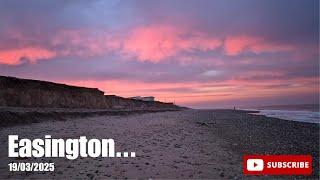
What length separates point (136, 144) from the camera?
13148mm

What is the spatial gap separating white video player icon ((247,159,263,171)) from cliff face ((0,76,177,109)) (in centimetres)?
2781

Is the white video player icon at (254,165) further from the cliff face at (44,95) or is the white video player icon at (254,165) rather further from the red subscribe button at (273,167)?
the cliff face at (44,95)

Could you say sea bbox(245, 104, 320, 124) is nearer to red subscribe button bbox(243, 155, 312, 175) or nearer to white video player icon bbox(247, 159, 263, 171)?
red subscribe button bbox(243, 155, 312, 175)

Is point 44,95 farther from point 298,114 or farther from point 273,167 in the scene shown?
point 298,114

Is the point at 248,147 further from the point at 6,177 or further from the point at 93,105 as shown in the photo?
the point at 93,105

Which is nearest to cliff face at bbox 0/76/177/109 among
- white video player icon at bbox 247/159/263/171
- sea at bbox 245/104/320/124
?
white video player icon at bbox 247/159/263/171

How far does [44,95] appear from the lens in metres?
38.5

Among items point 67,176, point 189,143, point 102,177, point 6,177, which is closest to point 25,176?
point 6,177

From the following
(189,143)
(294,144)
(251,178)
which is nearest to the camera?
(251,178)

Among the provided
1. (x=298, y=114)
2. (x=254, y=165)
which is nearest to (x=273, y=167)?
(x=254, y=165)

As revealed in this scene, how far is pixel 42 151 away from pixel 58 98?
105 feet

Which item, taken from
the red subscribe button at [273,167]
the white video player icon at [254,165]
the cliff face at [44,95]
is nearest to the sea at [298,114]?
the red subscribe button at [273,167]

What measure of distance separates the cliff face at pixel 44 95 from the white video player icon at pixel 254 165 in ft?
91.2

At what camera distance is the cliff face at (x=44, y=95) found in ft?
107
